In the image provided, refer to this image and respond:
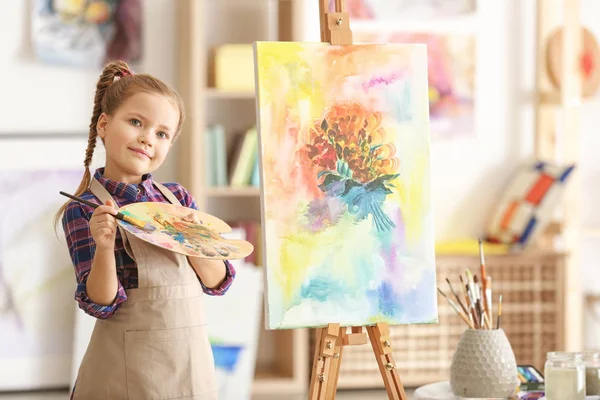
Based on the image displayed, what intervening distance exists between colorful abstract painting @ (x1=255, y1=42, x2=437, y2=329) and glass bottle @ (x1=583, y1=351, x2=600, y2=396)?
1.19 ft

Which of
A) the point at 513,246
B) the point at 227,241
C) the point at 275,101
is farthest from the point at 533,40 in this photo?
the point at 227,241

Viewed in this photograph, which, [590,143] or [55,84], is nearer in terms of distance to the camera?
→ [55,84]

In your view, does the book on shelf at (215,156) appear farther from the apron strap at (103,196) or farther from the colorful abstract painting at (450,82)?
the apron strap at (103,196)

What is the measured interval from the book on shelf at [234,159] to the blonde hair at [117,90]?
6.22 ft

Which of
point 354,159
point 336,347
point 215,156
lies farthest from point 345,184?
point 215,156

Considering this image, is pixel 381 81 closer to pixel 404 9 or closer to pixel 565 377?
pixel 565 377

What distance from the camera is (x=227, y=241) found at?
1.79 m

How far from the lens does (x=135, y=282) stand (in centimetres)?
175

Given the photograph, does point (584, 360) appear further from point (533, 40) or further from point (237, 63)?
point (533, 40)

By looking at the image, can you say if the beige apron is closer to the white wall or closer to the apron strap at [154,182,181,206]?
the apron strap at [154,182,181,206]

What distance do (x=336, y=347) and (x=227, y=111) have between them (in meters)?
2.12

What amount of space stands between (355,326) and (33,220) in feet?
6.90

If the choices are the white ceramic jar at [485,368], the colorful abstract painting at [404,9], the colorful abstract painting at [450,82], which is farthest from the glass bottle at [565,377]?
the colorful abstract painting at [404,9]

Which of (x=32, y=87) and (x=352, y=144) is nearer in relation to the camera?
(x=352, y=144)
